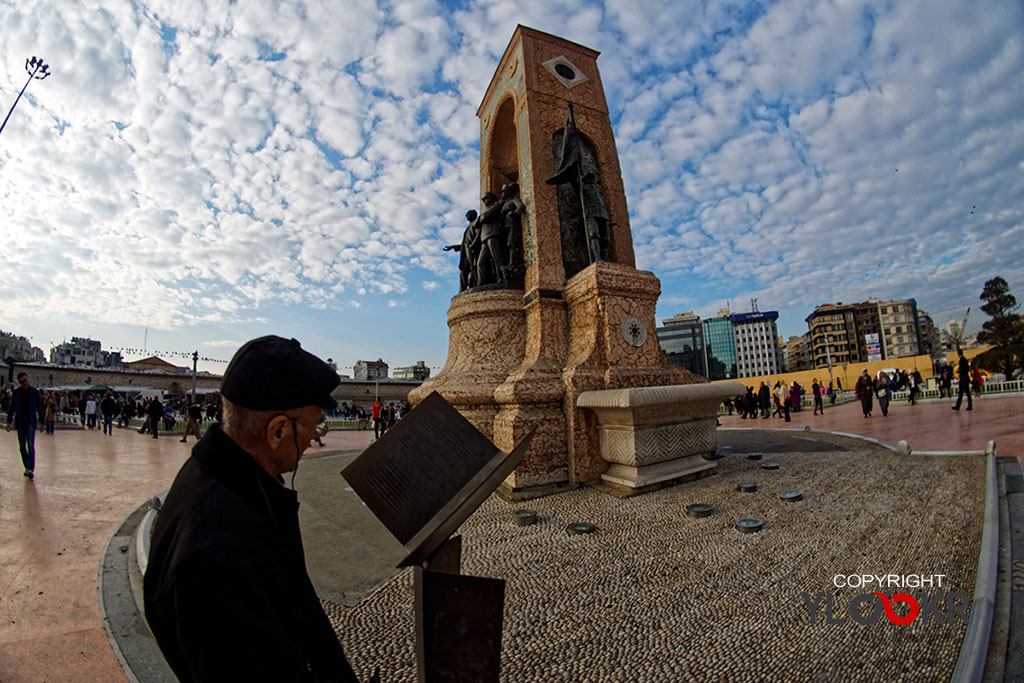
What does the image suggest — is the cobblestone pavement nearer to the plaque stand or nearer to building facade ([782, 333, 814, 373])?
the plaque stand

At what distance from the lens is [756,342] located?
100 m

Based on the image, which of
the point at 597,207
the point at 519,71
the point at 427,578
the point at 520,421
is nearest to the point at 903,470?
the point at 520,421

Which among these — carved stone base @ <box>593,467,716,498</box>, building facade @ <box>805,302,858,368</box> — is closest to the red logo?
carved stone base @ <box>593,467,716,498</box>

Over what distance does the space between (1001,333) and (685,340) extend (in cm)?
5719

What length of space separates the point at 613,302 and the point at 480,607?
4.66 meters

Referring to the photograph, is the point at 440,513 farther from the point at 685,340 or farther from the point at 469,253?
the point at 685,340

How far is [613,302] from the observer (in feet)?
17.9

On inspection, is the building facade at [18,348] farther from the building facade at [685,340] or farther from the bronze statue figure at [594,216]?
the building facade at [685,340]

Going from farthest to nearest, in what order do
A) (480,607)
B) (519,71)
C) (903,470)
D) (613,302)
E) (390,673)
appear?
(519,71), (613,302), (903,470), (390,673), (480,607)

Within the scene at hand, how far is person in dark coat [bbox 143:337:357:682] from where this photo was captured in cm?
81

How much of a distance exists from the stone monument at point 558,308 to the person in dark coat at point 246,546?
3794 millimetres

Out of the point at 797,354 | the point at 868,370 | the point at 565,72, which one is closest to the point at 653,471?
the point at 565,72

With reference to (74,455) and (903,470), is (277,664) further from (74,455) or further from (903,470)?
(74,455)

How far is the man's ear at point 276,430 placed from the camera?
3.83ft
